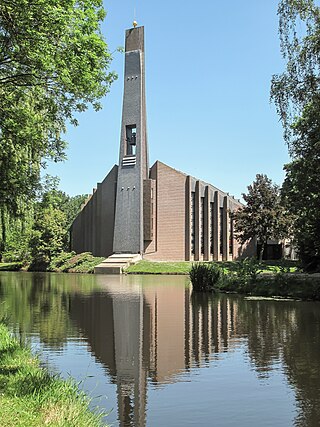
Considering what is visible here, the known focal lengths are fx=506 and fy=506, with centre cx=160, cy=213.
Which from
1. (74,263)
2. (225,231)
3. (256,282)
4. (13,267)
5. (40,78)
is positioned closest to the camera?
(40,78)

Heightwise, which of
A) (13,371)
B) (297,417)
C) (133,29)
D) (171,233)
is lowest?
(297,417)

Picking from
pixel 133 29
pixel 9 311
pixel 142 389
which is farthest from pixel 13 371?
pixel 133 29

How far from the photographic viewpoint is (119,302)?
71.6ft

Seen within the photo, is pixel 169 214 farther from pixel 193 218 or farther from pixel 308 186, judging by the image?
pixel 308 186

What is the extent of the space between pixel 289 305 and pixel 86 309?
8429 mm

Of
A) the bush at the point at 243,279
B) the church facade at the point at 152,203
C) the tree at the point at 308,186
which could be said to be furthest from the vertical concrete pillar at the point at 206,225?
the bush at the point at 243,279

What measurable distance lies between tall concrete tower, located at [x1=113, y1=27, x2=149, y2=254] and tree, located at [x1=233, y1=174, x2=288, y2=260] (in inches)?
475

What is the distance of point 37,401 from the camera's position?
595 cm

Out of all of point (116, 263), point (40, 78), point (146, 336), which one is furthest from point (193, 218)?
point (40, 78)

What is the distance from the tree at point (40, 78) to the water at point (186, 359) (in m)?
4.38

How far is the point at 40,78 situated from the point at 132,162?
1954 inches

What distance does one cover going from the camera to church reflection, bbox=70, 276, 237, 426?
348 inches

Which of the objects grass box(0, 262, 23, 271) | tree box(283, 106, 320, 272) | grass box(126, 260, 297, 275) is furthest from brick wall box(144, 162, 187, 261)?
tree box(283, 106, 320, 272)

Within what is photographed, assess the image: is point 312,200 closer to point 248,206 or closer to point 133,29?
point 248,206
